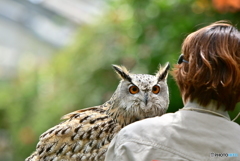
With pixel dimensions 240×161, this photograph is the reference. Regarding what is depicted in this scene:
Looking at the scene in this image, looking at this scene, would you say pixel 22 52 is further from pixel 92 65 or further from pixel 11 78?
pixel 92 65

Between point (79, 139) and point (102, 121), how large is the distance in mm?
188

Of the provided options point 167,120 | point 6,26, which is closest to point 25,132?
point 6,26

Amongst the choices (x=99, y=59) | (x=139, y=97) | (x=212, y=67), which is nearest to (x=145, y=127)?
(x=212, y=67)

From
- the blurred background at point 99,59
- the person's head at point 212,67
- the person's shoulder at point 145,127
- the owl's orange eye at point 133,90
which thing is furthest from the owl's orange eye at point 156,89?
the person's shoulder at point 145,127

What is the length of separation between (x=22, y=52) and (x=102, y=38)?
172 inches

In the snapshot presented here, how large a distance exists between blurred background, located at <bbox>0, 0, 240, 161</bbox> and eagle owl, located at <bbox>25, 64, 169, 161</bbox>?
810 millimetres

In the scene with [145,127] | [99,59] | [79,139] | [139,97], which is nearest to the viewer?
[145,127]

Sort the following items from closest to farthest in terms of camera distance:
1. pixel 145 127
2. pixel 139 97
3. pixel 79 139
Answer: pixel 145 127 → pixel 79 139 → pixel 139 97

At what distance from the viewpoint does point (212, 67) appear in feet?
6.44

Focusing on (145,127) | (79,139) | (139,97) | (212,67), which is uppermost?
(212,67)

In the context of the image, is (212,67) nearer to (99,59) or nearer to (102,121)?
(102,121)

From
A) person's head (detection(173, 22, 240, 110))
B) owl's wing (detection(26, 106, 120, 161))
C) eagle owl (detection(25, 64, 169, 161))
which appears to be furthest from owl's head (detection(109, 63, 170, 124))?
person's head (detection(173, 22, 240, 110))

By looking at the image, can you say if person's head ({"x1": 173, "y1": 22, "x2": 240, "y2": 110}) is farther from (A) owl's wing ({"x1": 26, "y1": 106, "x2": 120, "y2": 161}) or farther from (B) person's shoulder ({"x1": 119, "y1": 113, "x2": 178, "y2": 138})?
(A) owl's wing ({"x1": 26, "y1": 106, "x2": 120, "y2": 161})

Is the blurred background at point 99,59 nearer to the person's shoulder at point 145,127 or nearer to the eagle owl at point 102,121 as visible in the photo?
the eagle owl at point 102,121
